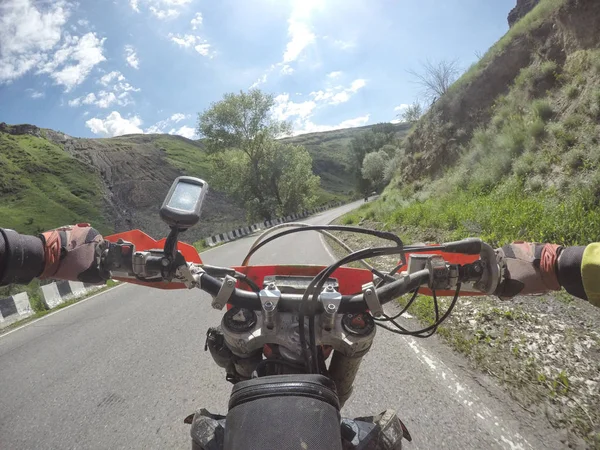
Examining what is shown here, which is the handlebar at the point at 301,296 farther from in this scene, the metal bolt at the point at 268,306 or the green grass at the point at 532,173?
the green grass at the point at 532,173

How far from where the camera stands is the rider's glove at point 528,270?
1.41 m

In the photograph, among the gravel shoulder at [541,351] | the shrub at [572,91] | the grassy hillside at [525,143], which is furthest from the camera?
the shrub at [572,91]

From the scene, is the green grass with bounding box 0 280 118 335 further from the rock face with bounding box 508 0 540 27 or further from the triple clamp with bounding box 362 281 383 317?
the rock face with bounding box 508 0 540 27

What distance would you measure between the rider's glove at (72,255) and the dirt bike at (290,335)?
0.05 m

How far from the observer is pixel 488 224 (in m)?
7.95

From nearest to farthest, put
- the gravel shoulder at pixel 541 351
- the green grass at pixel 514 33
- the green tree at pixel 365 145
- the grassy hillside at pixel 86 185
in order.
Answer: the gravel shoulder at pixel 541 351 → the green grass at pixel 514 33 → the grassy hillside at pixel 86 185 → the green tree at pixel 365 145

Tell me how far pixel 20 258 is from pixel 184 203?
622 millimetres

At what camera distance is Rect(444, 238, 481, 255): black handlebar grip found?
1.40 meters

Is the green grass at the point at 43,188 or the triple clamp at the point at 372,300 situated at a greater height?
the green grass at the point at 43,188

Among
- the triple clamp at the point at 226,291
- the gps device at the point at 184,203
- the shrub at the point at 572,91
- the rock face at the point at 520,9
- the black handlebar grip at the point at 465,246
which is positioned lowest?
the black handlebar grip at the point at 465,246

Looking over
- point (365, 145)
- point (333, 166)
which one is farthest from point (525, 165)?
point (333, 166)

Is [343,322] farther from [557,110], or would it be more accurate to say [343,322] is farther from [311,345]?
[557,110]

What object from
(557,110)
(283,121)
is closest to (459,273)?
(557,110)

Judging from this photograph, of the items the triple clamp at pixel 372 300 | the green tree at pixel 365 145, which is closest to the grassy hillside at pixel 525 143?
the triple clamp at pixel 372 300
